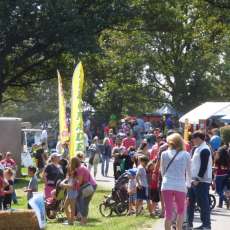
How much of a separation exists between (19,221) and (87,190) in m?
5.68

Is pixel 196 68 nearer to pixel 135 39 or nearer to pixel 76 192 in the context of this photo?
pixel 135 39

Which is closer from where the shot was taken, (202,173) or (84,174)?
(202,173)

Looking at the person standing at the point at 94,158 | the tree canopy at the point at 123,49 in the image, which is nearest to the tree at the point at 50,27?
the tree canopy at the point at 123,49

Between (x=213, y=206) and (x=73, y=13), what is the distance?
20.7m

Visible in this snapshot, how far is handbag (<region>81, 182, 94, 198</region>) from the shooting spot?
17.5 metres

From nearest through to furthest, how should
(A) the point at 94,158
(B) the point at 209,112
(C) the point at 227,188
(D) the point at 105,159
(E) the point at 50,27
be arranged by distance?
1. (C) the point at 227,188
2. (A) the point at 94,158
3. (D) the point at 105,159
4. (E) the point at 50,27
5. (B) the point at 209,112

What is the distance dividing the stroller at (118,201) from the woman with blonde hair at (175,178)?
6620 mm

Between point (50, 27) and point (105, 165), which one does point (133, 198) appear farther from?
point (50, 27)

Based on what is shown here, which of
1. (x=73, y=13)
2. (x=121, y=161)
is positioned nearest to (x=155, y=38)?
(x=73, y=13)

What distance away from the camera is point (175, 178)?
42.8ft

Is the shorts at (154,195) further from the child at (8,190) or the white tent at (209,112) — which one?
the white tent at (209,112)

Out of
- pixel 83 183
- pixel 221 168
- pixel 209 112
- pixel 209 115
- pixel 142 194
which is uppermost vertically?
pixel 209 112

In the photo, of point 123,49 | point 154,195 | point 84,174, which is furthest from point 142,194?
point 123,49

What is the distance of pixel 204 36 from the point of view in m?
58.1
